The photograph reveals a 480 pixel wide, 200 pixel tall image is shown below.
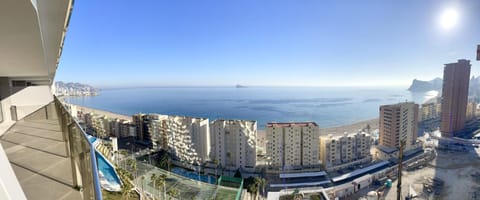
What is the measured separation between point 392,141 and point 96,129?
26.8 meters

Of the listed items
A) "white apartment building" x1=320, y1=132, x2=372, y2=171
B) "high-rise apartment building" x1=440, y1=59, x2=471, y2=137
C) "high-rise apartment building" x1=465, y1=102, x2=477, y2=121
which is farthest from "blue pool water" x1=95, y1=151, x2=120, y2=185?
"high-rise apartment building" x1=465, y1=102, x2=477, y2=121

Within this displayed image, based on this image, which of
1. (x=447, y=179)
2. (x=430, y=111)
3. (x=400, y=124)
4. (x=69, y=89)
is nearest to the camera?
(x=447, y=179)

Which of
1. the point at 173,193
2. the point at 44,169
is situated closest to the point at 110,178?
the point at 173,193

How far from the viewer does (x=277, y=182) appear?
13469 mm

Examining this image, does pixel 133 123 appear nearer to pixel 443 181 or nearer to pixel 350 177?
pixel 350 177

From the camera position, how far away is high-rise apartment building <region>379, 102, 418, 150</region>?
56.5 ft

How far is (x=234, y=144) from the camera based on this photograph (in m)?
15.4

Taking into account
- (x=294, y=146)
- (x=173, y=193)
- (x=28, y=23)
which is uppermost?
(x=28, y=23)

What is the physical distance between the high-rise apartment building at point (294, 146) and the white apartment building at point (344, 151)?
69 cm

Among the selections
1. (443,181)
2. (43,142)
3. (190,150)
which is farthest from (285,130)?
(43,142)

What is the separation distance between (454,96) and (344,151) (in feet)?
39.0

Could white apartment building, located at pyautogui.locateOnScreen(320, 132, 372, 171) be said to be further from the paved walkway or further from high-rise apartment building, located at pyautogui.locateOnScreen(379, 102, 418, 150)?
the paved walkway

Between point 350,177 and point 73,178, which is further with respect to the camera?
point 350,177

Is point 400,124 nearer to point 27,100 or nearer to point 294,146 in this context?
point 294,146
